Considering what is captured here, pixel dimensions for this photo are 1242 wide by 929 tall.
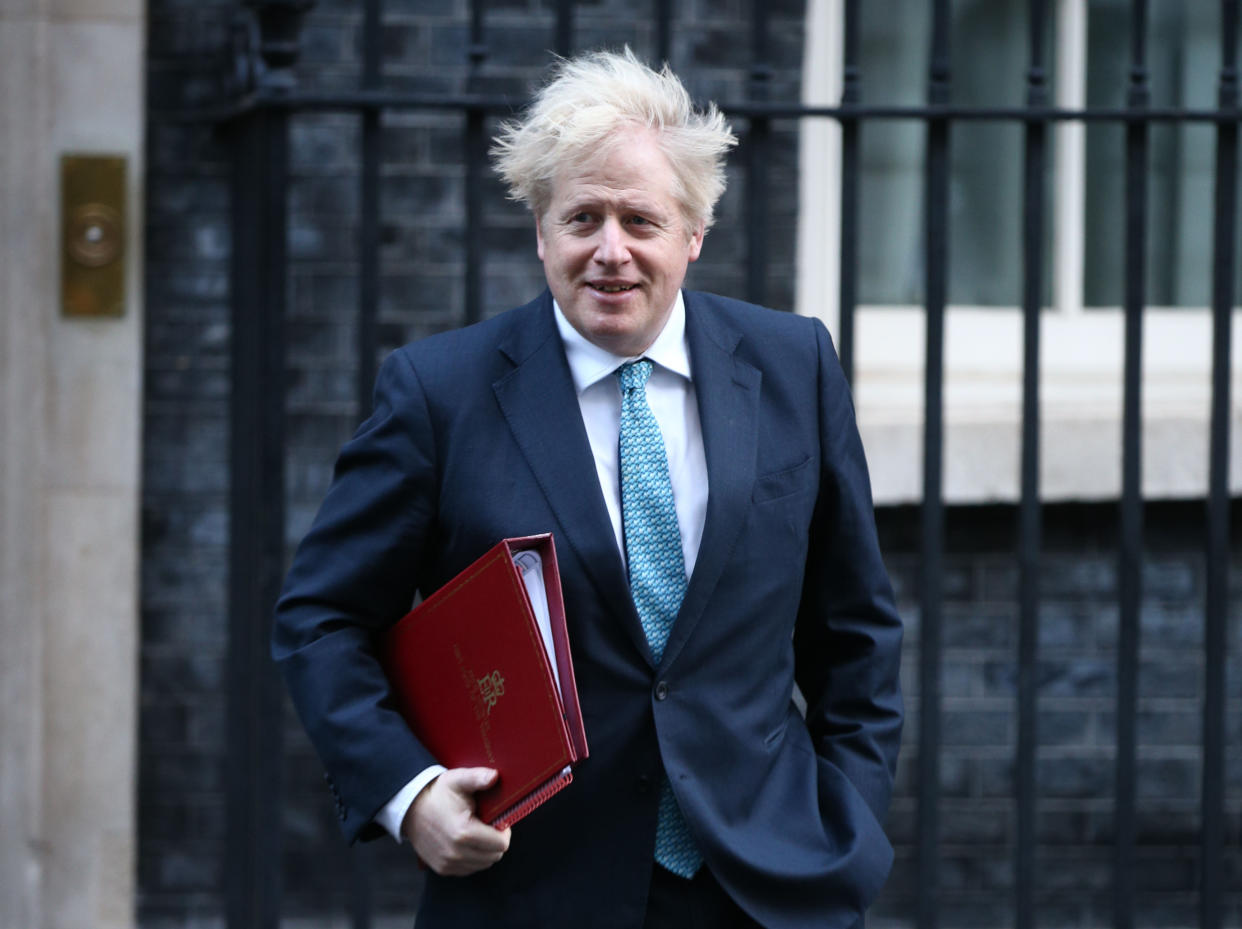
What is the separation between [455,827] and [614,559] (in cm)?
37

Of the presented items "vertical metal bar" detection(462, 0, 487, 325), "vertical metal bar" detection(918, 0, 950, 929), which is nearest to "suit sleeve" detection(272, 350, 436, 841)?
"vertical metal bar" detection(462, 0, 487, 325)

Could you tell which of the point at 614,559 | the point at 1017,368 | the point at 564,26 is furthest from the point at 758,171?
the point at 1017,368

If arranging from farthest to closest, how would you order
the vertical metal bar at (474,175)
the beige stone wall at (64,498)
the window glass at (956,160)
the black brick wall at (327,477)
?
the window glass at (956,160) < the black brick wall at (327,477) < the beige stone wall at (64,498) < the vertical metal bar at (474,175)

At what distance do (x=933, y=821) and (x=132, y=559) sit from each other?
1873 millimetres

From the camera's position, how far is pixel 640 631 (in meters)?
2.07

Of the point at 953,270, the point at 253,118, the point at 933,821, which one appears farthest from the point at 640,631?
the point at 953,270

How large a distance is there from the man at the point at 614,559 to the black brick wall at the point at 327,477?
2.04 metres

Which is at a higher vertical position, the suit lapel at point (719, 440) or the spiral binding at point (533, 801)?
the suit lapel at point (719, 440)

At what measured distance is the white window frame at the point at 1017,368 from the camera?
4309 millimetres

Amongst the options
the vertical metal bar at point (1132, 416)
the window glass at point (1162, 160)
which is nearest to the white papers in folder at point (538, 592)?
the vertical metal bar at point (1132, 416)

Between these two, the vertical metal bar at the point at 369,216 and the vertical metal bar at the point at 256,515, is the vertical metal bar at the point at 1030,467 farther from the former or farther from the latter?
the vertical metal bar at the point at 256,515

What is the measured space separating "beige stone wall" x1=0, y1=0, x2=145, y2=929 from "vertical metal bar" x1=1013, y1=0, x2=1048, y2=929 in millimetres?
1918

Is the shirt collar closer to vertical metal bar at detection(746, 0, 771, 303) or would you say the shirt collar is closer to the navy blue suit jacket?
the navy blue suit jacket

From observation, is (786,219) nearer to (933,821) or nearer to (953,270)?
(953,270)
